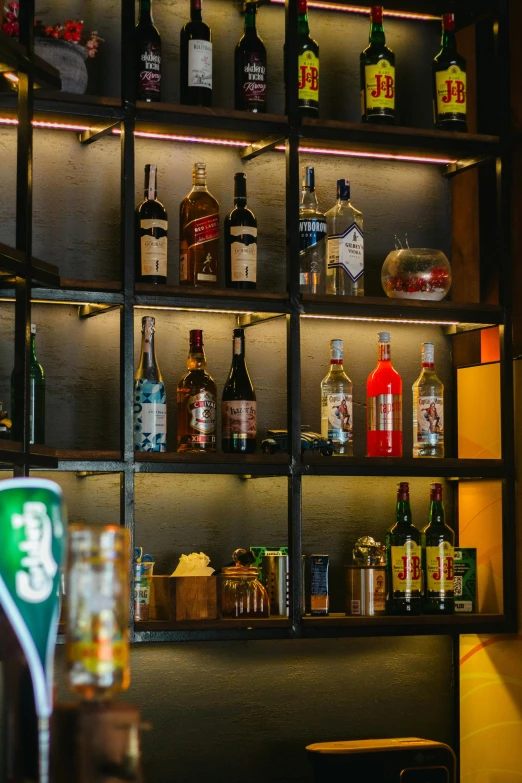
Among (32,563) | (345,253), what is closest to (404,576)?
(345,253)

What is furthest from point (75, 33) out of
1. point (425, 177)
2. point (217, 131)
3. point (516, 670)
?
point (516, 670)

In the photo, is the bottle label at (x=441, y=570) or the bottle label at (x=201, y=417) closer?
the bottle label at (x=201, y=417)

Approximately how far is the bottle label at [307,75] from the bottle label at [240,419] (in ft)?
2.66

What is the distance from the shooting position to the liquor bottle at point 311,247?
299cm

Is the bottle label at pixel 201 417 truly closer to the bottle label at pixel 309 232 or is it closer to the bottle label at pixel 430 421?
the bottle label at pixel 309 232

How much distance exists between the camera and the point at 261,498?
310cm

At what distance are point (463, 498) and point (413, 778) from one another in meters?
0.78

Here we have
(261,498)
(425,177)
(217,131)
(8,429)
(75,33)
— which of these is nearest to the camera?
(8,429)

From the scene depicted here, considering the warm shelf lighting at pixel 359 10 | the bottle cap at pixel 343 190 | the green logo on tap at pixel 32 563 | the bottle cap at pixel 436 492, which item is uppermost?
the warm shelf lighting at pixel 359 10

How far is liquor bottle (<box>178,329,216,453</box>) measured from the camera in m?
2.83

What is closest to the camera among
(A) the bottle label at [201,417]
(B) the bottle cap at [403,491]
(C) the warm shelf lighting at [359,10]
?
(A) the bottle label at [201,417]

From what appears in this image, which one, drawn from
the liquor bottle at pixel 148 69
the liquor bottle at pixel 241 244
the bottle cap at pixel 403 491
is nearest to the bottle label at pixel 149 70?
the liquor bottle at pixel 148 69

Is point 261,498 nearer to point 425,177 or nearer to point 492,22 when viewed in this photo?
point 425,177

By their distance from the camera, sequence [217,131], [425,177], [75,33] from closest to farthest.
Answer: [75,33]
[217,131]
[425,177]
